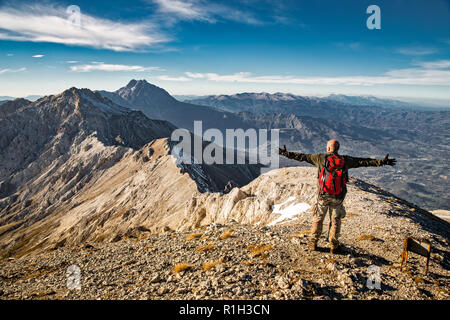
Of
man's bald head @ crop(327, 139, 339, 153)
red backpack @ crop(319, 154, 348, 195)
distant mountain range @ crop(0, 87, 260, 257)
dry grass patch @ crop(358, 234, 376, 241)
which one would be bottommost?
distant mountain range @ crop(0, 87, 260, 257)

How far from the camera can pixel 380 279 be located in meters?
9.78

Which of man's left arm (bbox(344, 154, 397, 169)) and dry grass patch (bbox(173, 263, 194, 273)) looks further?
dry grass patch (bbox(173, 263, 194, 273))

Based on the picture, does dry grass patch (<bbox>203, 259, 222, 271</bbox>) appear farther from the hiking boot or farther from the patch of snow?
the patch of snow

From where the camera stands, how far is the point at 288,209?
945 inches

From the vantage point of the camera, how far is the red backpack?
10.6 m

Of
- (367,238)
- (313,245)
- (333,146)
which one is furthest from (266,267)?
(367,238)

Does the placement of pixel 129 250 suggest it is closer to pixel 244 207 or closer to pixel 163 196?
pixel 244 207

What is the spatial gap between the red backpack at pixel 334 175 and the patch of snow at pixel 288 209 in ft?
35.8

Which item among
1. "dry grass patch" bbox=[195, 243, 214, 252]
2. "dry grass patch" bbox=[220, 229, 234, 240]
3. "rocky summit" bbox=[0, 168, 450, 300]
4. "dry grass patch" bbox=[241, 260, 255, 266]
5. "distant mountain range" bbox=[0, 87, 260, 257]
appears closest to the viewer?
"rocky summit" bbox=[0, 168, 450, 300]

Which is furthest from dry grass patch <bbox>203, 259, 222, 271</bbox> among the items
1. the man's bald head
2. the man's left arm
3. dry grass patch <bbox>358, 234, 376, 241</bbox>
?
dry grass patch <bbox>358, 234, 376, 241</bbox>

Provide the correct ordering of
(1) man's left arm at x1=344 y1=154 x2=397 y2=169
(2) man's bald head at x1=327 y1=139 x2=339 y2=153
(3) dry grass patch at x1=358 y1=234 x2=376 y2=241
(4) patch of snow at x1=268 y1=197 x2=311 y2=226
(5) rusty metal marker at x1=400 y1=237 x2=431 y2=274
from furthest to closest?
(4) patch of snow at x1=268 y1=197 x2=311 y2=226, (3) dry grass patch at x1=358 y1=234 x2=376 y2=241, (2) man's bald head at x1=327 y1=139 x2=339 y2=153, (1) man's left arm at x1=344 y1=154 x2=397 y2=169, (5) rusty metal marker at x1=400 y1=237 x2=431 y2=274

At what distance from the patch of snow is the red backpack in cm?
1092

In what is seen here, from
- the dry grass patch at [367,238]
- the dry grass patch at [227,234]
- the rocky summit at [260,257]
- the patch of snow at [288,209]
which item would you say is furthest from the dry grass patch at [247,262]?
the patch of snow at [288,209]

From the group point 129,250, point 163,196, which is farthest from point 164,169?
point 129,250
